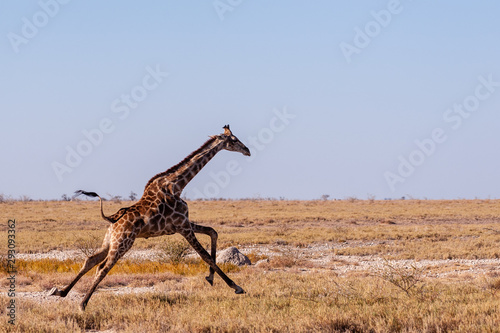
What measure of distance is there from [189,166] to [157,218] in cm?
115

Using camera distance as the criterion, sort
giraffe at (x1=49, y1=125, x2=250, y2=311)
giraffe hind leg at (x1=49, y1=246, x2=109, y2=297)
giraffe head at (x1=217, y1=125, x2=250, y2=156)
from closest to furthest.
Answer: giraffe at (x1=49, y1=125, x2=250, y2=311), giraffe hind leg at (x1=49, y1=246, x2=109, y2=297), giraffe head at (x1=217, y1=125, x2=250, y2=156)

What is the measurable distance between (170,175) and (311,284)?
4.07m

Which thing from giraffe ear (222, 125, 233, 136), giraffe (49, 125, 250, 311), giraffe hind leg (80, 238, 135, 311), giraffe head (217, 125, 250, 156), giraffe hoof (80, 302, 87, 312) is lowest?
giraffe hoof (80, 302, 87, 312)

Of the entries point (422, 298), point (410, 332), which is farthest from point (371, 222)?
point (410, 332)

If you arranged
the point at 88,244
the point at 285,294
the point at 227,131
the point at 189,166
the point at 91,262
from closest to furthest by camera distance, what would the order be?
1. the point at 91,262
2. the point at 189,166
3. the point at 227,131
4. the point at 285,294
5. the point at 88,244

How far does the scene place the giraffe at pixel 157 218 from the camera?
9.77m

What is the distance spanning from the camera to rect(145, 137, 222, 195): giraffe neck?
10.5 m

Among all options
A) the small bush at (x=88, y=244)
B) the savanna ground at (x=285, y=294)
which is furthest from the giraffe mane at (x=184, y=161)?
the small bush at (x=88, y=244)

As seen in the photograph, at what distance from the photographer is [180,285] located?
42.9 ft

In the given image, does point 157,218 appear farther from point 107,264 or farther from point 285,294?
point 285,294

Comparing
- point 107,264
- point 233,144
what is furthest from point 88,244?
point 107,264

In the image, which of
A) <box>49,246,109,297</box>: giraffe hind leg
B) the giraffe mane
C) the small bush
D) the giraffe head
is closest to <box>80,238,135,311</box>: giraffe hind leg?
<box>49,246,109,297</box>: giraffe hind leg

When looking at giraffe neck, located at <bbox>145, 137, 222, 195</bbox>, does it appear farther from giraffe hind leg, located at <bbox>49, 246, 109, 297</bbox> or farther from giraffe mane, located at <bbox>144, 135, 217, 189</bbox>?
giraffe hind leg, located at <bbox>49, 246, 109, 297</bbox>

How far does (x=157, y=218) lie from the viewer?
9.98m
